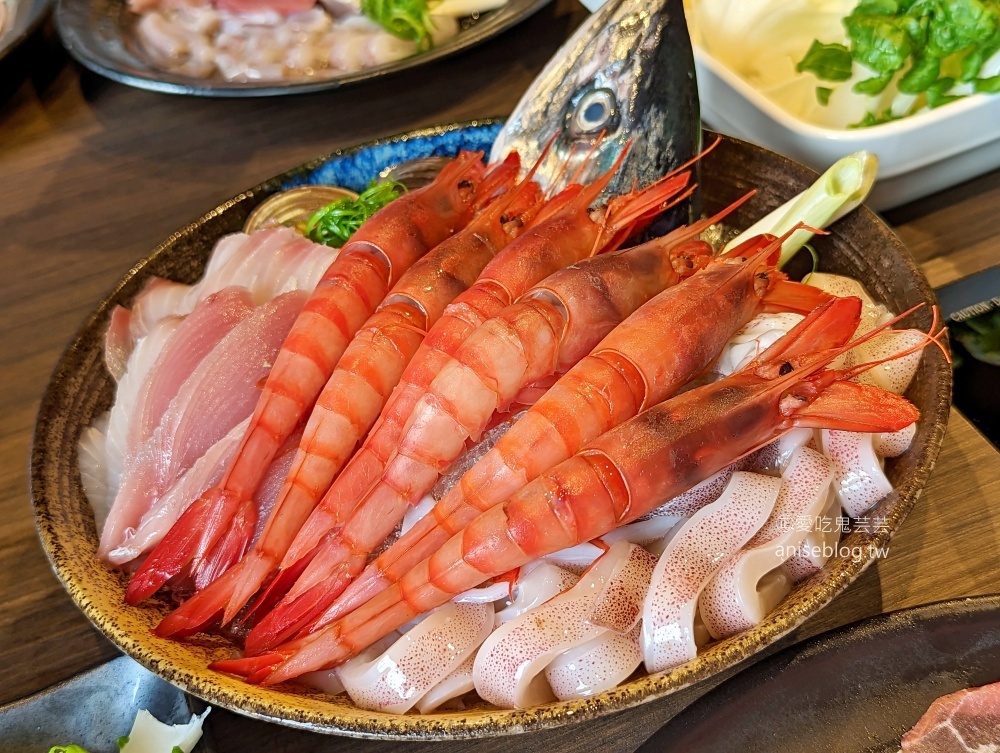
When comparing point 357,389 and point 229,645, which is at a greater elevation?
point 357,389

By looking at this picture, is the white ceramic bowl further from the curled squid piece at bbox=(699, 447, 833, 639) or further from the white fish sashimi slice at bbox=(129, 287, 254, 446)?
the white fish sashimi slice at bbox=(129, 287, 254, 446)

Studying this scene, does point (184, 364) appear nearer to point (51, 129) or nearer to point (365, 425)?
point (365, 425)

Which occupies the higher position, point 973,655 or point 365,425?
point 365,425

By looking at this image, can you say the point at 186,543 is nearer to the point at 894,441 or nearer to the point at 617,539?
the point at 617,539

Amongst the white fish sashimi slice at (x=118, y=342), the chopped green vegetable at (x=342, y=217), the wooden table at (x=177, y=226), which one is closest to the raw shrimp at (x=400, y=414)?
the wooden table at (x=177, y=226)

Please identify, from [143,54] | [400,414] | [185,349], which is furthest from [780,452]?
[143,54]

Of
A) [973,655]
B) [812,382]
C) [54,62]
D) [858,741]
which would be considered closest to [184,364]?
[812,382]
